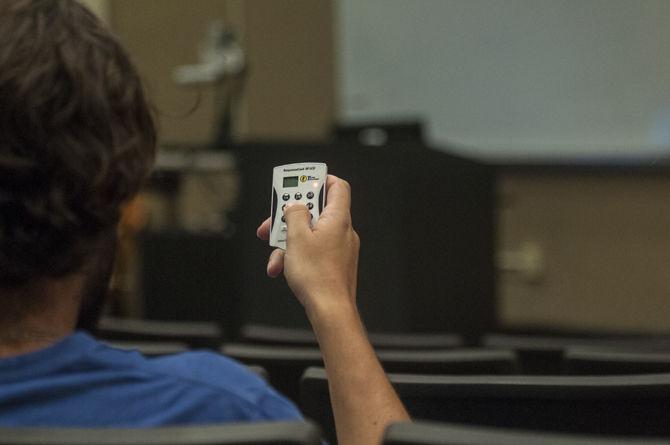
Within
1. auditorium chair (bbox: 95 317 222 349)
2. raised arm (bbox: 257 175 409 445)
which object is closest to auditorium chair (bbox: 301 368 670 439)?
raised arm (bbox: 257 175 409 445)

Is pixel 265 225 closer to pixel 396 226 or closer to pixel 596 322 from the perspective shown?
pixel 396 226

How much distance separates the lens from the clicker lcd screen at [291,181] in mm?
1089

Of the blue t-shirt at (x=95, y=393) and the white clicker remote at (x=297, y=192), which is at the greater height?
the white clicker remote at (x=297, y=192)

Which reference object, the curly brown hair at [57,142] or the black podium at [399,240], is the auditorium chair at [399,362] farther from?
the black podium at [399,240]

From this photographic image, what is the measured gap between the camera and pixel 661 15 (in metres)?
4.97

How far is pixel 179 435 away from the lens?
71 cm

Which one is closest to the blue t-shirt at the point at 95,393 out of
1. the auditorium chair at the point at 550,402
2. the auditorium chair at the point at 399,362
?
the auditorium chair at the point at 550,402

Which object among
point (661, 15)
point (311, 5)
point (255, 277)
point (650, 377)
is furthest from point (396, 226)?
point (311, 5)

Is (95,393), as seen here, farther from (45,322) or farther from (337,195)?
A: (337,195)

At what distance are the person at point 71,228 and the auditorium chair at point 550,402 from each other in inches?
13.7

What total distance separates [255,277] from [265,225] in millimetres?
1864

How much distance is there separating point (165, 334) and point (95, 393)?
133 cm

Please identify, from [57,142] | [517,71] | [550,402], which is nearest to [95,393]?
[57,142]

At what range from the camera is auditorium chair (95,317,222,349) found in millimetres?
2045
